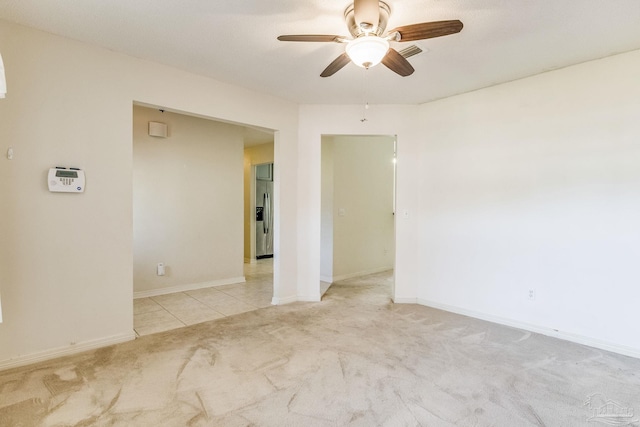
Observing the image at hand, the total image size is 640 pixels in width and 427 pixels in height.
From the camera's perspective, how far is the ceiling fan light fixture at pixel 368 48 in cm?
186

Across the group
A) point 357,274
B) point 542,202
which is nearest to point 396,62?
point 542,202

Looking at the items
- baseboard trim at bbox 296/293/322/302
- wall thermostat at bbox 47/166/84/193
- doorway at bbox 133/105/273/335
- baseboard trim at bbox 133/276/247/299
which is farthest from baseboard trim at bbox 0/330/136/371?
baseboard trim at bbox 296/293/322/302

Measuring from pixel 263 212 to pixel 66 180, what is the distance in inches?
196

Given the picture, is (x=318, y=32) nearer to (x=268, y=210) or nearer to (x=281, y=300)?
(x=281, y=300)

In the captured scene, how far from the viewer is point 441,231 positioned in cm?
389

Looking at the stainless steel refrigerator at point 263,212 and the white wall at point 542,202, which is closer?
the white wall at point 542,202

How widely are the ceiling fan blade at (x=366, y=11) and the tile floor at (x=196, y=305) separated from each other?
3114 mm

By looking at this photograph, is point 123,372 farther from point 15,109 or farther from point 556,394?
point 556,394

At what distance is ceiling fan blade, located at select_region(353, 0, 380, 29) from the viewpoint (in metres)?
1.79

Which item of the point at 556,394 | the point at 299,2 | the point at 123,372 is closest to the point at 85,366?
the point at 123,372

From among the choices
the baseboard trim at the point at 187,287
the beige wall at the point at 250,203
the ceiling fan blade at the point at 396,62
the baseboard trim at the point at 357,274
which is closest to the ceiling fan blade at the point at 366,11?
the ceiling fan blade at the point at 396,62

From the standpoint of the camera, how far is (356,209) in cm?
555

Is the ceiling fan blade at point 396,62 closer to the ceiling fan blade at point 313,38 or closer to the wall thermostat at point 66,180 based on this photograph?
the ceiling fan blade at point 313,38

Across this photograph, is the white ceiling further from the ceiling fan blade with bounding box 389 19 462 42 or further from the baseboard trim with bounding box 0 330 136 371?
the baseboard trim with bounding box 0 330 136 371
